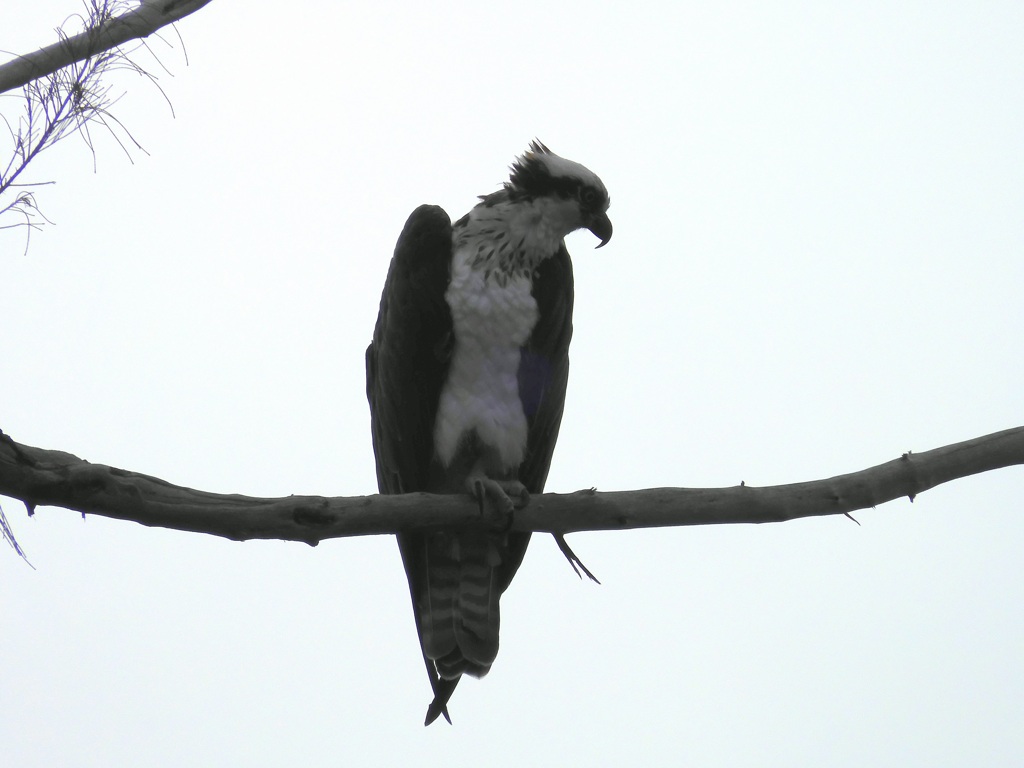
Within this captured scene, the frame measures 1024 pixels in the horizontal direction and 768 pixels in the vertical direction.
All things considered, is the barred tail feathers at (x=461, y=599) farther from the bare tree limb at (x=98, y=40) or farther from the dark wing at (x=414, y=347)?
the bare tree limb at (x=98, y=40)

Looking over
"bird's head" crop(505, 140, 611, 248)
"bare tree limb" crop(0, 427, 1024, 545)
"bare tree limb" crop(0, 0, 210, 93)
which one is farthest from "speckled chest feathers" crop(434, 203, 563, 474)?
"bare tree limb" crop(0, 0, 210, 93)

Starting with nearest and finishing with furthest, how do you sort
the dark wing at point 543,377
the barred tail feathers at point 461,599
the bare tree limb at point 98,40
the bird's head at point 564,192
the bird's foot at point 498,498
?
the bare tree limb at point 98,40
the bird's foot at point 498,498
the barred tail feathers at point 461,599
the dark wing at point 543,377
the bird's head at point 564,192

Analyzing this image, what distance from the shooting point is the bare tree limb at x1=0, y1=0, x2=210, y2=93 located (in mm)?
3158

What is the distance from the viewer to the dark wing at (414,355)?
4145mm

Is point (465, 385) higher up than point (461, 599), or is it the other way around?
point (465, 385)

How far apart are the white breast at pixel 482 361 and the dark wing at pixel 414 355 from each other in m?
0.06

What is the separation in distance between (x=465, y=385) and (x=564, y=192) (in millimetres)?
1005

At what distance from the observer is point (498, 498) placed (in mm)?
3590

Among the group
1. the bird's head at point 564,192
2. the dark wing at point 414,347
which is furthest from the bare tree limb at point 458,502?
the bird's head at point 564,192

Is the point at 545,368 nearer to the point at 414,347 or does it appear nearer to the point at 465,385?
the point at 465,385

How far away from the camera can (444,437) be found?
4184 mm

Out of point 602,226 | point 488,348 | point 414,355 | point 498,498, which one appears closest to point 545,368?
point 488,348

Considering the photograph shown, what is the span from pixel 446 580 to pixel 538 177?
184cm

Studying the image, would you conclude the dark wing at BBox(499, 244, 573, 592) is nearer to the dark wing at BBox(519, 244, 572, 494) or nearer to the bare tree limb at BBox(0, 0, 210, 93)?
the dark wing at BBox(519, 244, 572, 494)
